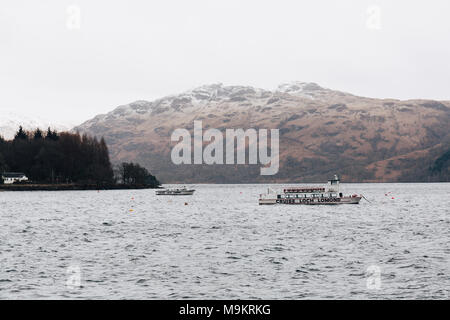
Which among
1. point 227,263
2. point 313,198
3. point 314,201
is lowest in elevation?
point 227,263

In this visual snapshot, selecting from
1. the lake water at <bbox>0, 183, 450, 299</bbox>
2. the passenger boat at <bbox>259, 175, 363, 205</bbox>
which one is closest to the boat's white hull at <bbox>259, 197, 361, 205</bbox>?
the passenger boat at <bbox>259, 175, 363, 205</bbox>

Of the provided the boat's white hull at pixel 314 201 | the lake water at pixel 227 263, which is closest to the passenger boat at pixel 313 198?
the boat's white hull at pixel 314 201

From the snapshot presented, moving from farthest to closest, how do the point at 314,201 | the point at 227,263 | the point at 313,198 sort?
1. the point at 314,201
2. the point at 313,198
3. the point at 227,263

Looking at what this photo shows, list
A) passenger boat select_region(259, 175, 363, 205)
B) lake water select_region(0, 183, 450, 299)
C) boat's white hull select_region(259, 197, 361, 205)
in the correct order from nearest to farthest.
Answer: lake water select_region(0, 183, 450, 299) < boat's white hull select_region(259, 197, 361, 205) < passenger boat select_region(259, 175, 363, 205)

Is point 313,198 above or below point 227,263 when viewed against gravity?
above

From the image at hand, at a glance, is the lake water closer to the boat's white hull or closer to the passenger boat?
the boat's white hull

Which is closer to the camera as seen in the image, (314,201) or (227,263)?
(227,263)

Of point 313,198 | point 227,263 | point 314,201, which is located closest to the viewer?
point 227,263

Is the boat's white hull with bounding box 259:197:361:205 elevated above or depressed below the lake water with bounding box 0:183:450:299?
above

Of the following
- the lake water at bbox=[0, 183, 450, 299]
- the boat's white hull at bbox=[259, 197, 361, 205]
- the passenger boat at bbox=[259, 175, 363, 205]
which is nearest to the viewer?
the lake water at bbox=[0, 183, 450, 299]

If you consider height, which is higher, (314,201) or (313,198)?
(313,198)

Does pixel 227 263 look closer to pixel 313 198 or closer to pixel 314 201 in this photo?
pixel 313 198

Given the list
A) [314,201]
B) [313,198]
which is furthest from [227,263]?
[314,201]
